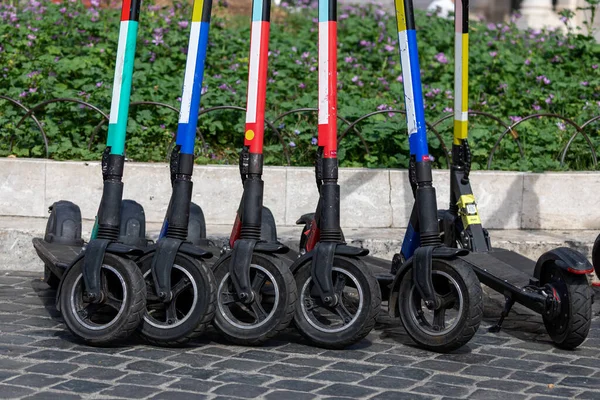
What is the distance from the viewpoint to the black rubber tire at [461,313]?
5.52 m

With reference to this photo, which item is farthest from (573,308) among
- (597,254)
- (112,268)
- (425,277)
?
(112,268)

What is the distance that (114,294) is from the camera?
5863mm

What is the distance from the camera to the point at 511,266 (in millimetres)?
6301

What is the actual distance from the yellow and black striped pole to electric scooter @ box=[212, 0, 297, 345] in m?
1.32

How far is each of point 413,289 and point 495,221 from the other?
271 cm

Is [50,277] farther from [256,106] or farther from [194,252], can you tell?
[256,106]

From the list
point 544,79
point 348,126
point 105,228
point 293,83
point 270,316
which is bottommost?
point 270,316

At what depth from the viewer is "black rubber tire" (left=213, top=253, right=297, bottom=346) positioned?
5.65 m

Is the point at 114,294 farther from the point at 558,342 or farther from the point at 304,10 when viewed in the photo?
the point at 304,10

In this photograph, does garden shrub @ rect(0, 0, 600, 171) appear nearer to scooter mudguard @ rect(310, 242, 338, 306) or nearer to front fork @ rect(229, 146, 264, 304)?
front fork @ rect(229, 146, 264, 304)

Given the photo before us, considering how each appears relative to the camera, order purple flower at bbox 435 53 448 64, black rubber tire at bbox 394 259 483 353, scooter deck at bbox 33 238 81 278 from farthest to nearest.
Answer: purple flower at bbox 435 53 448 64 → scooter deck at bbox 33 238 81 278 → black rubber tire at bbox 394 259 483 353

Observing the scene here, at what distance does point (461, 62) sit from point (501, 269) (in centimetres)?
129

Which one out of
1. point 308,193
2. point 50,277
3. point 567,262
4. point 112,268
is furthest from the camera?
point 308,193

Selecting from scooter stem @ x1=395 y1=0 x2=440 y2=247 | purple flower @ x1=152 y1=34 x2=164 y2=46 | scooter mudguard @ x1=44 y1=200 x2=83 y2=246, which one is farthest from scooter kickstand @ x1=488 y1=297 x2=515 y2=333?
purple flower @ x1=152 y1=34 x2=164 y2=46
